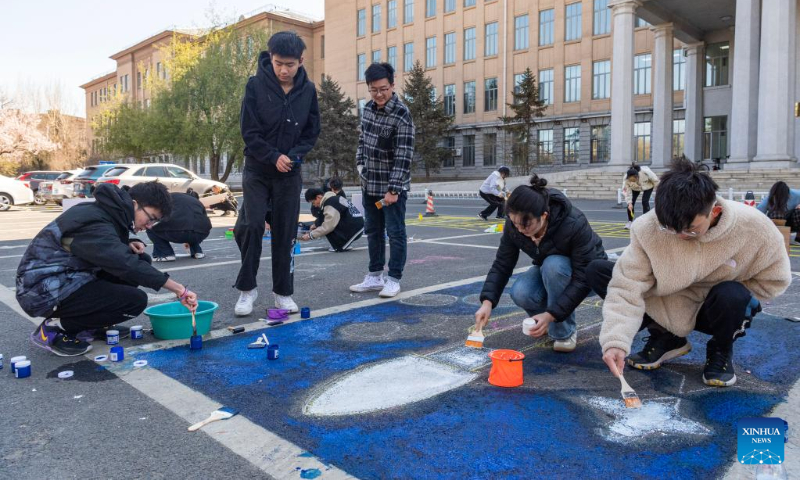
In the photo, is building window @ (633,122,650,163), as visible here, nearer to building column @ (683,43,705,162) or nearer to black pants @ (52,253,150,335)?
building column @ (683,43,705,162)

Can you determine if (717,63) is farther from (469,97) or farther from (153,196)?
(153,196)

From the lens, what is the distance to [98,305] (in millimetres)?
4004

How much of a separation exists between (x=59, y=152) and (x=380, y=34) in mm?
31297

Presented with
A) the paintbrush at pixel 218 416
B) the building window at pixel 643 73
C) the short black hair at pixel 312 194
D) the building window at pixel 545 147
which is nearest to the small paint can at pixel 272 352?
the paintbrush at pixel 218 416

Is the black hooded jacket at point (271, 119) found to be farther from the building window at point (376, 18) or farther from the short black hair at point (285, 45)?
the building window at point (376, 18)

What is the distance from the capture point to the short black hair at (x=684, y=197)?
105 inches

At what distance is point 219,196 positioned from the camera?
1798 centimetres

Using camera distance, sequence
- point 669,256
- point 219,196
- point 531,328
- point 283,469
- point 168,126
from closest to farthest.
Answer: point 283,469 < point 669,256 < point 531,328 < point 219,196 < point 168,126

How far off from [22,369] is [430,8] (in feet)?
174

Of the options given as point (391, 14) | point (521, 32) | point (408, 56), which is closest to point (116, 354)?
point (521, 32)

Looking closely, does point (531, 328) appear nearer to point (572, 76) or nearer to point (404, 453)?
point (404, 453)

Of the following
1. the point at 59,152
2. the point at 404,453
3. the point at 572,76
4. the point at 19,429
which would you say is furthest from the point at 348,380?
the point at 59,152

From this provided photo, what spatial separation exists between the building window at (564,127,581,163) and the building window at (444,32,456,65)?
1228 centimetres

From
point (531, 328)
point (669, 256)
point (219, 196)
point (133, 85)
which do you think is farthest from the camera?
point (133, 85)
